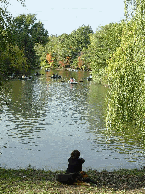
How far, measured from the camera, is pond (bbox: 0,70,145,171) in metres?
17.4

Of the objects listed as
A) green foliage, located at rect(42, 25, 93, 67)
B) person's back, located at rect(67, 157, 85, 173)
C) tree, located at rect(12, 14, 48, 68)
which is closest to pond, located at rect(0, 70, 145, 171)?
person's back, located at rect(67, 157, 85, 173)

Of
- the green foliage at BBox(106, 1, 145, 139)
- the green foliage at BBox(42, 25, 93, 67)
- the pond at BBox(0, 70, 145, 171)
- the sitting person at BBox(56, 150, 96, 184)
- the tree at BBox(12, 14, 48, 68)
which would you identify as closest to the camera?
the sitting person at BBox(56, 150, 96, 184)

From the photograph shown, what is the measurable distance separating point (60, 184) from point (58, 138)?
448 inches

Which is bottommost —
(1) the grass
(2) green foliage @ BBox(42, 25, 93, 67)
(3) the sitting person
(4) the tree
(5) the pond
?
(1) the grass

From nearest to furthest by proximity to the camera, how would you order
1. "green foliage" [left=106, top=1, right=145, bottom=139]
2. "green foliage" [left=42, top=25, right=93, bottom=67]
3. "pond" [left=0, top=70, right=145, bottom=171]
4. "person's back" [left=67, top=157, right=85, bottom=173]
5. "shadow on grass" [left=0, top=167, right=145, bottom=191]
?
"person's back" [left=67, top=157, right=85, bottom=173]
"shadow on grass" [left=0, top=167, right=145, bottom=191]
"green foliage" [left=106, top=1, right=145, bottom=139]
"pond" [left=0, top=70, right=145, bottom=171]
"green foliage" [left=42, top=25, right=93, bottom=67]

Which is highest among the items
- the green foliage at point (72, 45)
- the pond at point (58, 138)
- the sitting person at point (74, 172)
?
the green foliage at point (72, 45)

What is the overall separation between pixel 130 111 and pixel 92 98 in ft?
94.1

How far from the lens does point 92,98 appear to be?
41688mm

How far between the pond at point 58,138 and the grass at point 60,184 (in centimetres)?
286

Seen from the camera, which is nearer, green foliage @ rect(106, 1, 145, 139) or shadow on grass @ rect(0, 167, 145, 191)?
shadow on grass @ rect(0, 167, 145, 191)

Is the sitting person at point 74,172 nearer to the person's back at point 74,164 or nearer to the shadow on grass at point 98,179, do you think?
the person's back at point 74,164

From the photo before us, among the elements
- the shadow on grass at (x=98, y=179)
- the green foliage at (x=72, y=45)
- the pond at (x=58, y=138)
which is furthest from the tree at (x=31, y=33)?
the shadow on grass at (x=98, y=179)

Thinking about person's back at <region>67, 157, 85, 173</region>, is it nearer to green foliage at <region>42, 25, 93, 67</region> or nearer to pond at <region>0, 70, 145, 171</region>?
pond at <region>0, 70, 145, 171</region>

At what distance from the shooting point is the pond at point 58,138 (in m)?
17.4
